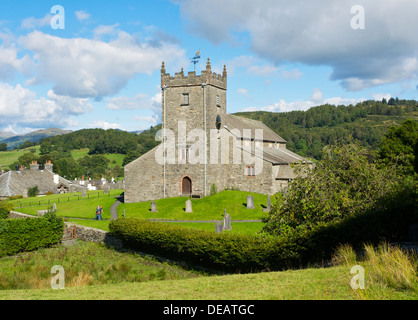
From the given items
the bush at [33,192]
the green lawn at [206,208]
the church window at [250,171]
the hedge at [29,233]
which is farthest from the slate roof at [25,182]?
the church window at [250,171]

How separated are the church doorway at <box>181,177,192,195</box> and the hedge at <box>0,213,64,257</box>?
15.8m

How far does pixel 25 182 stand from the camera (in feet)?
221

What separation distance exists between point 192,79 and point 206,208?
14.6 metres

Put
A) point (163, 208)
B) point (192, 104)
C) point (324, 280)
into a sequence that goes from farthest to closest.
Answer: point (192, 104)
point (163, 208)
point (324, 280)

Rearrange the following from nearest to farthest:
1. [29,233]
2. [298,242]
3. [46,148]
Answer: [298,242]
[29,233]
[46,148]

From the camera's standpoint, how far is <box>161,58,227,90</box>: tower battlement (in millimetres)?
40438

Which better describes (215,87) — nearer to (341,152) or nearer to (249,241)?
(341,152)

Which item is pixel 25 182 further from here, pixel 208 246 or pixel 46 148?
pixel 46 148

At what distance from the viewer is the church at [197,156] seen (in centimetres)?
4025

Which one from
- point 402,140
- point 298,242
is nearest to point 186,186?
point 402,140

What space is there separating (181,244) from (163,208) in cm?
1778

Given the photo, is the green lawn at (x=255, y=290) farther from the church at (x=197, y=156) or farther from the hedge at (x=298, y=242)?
the church at (x=197, y=156)
